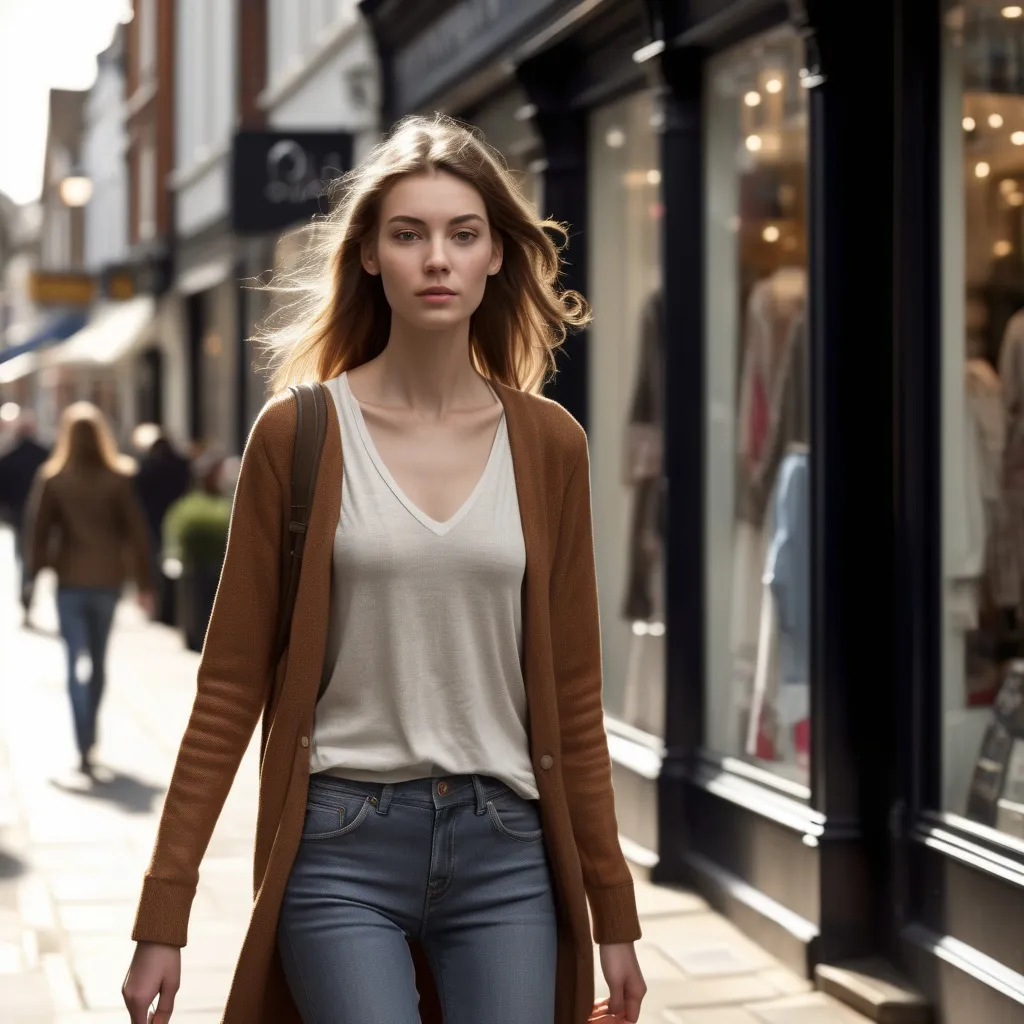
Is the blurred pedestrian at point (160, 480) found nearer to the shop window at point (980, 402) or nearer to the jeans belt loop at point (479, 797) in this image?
the shop window at point (980, 402)

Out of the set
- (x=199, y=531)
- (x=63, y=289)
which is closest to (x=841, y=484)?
(x=199, y=531)

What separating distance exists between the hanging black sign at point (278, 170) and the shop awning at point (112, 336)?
1255cm

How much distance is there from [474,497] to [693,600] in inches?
200

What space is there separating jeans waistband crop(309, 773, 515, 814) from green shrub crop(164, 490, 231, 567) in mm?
A: 12868

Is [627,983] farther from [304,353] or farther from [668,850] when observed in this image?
[668,850]

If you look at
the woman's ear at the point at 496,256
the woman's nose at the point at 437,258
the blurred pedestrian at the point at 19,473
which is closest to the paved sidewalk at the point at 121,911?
the woman's ear at the point at 496,256

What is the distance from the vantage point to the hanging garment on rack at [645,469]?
8578mm

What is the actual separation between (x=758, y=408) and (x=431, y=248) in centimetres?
477

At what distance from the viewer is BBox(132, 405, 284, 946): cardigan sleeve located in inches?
105

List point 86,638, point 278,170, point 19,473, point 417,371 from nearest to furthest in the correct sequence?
point 417,371 < point 86,638 < point 278,170 < point 19,473

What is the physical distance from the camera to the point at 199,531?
613 inches

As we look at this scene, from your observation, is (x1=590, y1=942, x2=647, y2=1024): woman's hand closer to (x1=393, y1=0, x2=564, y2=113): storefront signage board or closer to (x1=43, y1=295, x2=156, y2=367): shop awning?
(x1=393, y1=0, x2=564, y2=113): storefront signage board

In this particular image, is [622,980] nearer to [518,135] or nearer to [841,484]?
[841,484]

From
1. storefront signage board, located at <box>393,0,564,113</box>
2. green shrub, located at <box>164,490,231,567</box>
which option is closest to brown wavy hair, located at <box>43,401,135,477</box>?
storefront signage board, located at <box>393,0,564,113</box>
